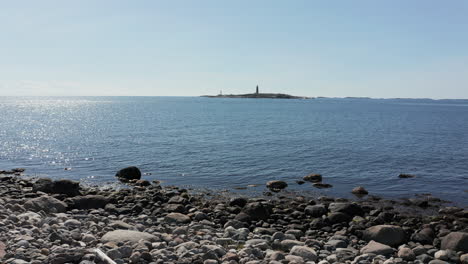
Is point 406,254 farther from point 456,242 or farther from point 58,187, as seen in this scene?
point 58,187

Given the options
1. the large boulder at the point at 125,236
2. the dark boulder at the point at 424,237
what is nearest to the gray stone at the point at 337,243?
the dark boulder at the point at 424,237

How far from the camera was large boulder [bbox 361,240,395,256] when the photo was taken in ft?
38.2

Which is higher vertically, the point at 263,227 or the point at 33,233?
the point at 33,233

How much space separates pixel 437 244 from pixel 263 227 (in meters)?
6.30

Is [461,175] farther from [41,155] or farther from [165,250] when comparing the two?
[41,155]

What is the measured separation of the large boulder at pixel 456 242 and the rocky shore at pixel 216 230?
3cm

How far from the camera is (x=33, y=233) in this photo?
441 inches

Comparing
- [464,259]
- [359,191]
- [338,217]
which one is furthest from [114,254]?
[359,191]

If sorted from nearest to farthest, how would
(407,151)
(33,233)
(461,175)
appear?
(33,233) → (461,175) → (407,151)

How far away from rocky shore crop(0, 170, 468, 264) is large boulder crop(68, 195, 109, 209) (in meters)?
0.04

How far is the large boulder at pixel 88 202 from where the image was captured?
53.9ft

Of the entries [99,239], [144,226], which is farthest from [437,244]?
[99,239]

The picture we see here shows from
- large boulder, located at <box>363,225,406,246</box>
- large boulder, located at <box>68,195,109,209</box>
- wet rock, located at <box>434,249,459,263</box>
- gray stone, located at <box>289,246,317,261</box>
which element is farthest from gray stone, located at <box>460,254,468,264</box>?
large boulder, located at <box>68,195,109,209</box>

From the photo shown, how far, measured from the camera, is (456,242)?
12.2 m
